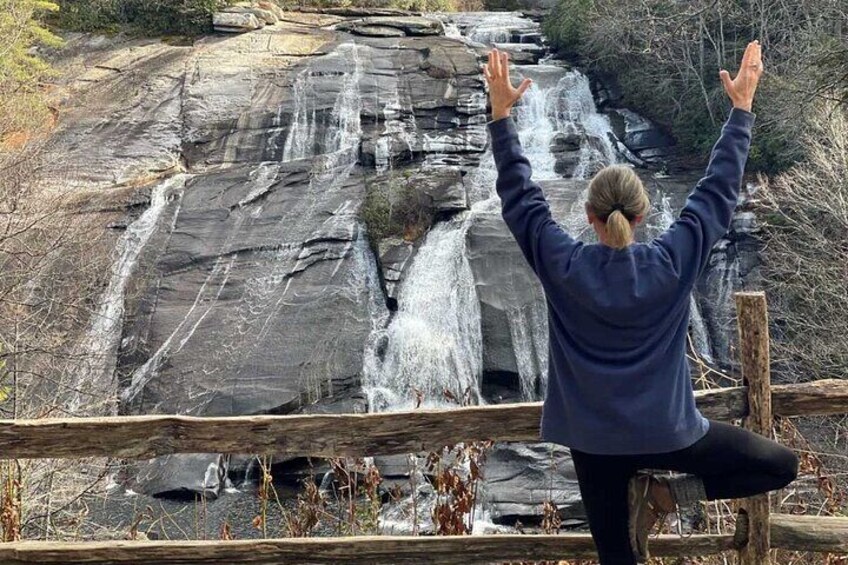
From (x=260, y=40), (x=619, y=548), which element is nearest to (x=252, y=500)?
(x=619, y=548)

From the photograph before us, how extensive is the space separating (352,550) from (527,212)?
1926mm

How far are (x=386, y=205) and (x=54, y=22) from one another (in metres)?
14.2

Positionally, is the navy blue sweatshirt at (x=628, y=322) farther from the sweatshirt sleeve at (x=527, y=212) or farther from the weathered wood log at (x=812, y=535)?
the weathered wood log at (x=812, y=535)

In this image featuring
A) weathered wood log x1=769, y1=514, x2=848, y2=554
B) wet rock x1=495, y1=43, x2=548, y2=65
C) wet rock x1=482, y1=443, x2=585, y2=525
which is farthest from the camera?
wet rock x1=495, y1=43, x2=548, y2=65

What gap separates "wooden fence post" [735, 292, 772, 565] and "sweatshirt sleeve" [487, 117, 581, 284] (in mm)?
1289

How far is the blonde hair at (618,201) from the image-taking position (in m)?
2.54

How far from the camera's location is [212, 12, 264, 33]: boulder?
74.1ft

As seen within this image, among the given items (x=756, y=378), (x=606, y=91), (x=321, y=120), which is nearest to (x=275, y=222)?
(x=321, y=120)

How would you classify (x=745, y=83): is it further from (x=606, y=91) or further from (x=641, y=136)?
(x=606, y=91)

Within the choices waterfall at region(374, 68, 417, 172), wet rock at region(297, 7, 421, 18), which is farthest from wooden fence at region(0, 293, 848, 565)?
wet rock at region(297, 7, 421, 18)

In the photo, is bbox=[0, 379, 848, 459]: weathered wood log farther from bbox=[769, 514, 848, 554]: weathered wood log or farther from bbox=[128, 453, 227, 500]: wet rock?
bbox=[128, 453, 227, 500]: wet rock

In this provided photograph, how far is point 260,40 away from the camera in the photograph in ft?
72.2

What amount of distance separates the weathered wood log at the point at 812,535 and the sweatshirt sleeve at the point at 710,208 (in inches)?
68.7

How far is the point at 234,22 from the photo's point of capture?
2259 centimetres
